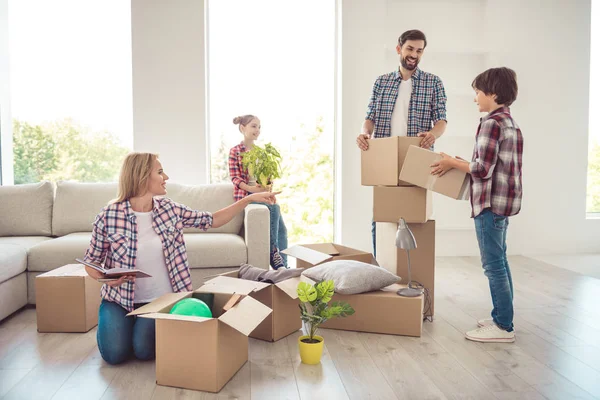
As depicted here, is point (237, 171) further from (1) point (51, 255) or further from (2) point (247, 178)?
(1) point (51, 255)

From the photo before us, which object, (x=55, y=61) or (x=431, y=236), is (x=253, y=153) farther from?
(x=55, y=61)

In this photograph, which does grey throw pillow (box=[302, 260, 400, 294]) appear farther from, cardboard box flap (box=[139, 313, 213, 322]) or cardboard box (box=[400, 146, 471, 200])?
cardboard box flap (box=[139, 313, 213, 322])

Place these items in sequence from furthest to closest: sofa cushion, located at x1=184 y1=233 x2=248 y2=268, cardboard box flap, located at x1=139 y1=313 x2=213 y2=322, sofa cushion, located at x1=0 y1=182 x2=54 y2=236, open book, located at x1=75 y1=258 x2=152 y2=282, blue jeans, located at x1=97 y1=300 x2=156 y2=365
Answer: sofa cushion, located at x1=0 y1=182 x2=54 y2=236, sofa cushion, located at x1=184 y1=233 x2=248 y2=268, blue jeans, located at x1=97 y1=300 x2=156 y2=365, open book, located at x1=75 y1=258 x2=152 y2=282, cardboard box flap, located at x1=139 y1=313 x2=213 y2=322

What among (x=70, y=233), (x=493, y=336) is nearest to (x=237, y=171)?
(x=70, y=233)

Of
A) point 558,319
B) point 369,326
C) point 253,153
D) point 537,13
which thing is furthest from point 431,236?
point 537,13

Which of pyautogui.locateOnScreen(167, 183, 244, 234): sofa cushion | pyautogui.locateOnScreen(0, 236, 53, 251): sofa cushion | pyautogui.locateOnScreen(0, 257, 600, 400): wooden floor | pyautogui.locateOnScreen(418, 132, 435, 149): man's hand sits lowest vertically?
pyautogui.locateOnScreen(0, 257, 600, 400): wooden floor

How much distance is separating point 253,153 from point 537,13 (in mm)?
3466

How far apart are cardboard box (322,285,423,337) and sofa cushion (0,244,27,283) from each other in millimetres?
1867

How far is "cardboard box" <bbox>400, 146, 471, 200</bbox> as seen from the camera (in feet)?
9.16

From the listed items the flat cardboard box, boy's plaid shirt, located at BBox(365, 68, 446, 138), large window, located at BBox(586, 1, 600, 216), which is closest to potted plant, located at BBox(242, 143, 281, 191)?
boy's plaid shirt, located at BBox(365, 68, 446, 138)

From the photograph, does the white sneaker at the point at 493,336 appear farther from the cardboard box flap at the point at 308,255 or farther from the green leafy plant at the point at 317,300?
the cardboard box flap at the point at 308,255

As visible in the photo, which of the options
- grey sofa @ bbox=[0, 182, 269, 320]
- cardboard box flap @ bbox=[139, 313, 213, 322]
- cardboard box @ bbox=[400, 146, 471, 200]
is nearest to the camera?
cardboard box flap @ bbox=[139, 313, 213, 322]

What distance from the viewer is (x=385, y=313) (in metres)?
2.88

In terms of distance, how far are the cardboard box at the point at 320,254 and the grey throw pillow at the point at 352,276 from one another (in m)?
0.11
